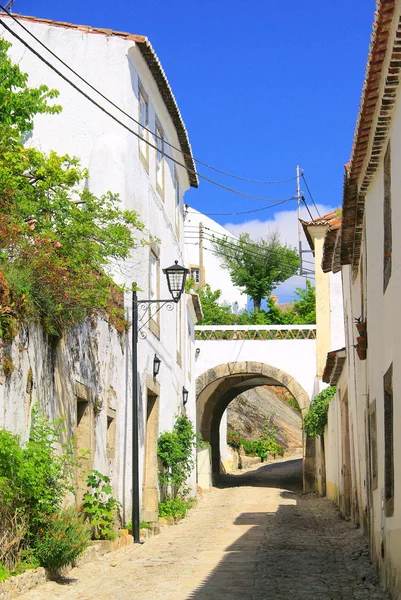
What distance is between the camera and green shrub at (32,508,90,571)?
8.29 m

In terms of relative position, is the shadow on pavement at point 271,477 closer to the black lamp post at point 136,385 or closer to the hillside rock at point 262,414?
the hillside rock at point 262,414

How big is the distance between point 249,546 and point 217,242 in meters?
41.4

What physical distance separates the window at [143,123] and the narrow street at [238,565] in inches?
254

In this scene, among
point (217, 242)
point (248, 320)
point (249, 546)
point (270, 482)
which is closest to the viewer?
point (249, 546)

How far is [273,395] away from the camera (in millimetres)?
53562

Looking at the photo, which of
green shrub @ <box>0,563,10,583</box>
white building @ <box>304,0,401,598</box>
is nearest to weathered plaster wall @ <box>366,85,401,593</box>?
white building @ <box>304,0,401,598</box>

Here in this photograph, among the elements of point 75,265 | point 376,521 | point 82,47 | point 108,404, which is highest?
point 82,47

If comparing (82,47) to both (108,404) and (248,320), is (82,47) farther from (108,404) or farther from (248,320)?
(248,320)

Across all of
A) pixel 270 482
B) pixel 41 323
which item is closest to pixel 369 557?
pixel 41 323

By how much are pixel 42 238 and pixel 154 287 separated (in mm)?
7524

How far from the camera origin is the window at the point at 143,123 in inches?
609

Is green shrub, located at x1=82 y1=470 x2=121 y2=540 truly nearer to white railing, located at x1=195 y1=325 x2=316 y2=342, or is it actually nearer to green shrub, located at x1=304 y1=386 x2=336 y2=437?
green shrub, located at x1=304 y1=386 x2=336 y2=437

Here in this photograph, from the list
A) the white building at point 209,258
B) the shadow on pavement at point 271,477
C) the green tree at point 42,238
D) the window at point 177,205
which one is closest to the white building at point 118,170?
the green tree at point 42,238

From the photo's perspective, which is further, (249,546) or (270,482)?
(270,482)
